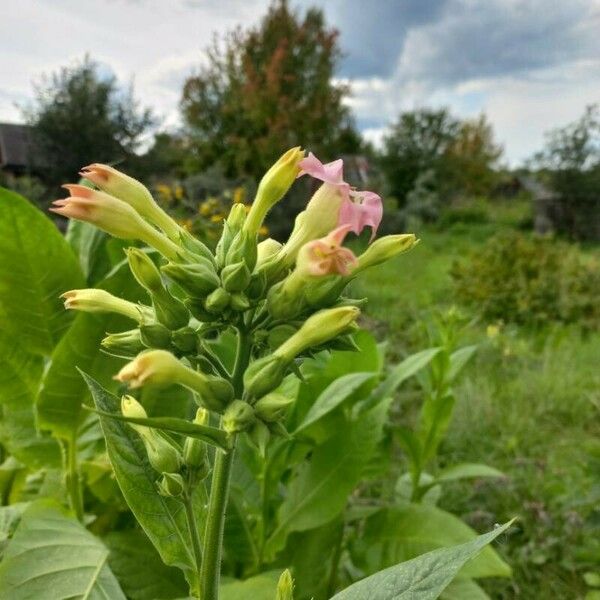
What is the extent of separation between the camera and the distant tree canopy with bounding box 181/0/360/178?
46.9 feet

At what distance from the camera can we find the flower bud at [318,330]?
0.80 meters

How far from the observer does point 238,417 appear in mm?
765

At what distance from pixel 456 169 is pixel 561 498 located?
2113cm

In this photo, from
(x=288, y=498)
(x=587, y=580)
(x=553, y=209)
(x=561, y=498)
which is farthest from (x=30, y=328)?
(x=553, y=209)

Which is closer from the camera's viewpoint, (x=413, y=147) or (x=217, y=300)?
(x=217, y=300)

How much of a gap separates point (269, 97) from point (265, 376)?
14051 mm

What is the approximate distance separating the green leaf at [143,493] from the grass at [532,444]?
1598 millimetres

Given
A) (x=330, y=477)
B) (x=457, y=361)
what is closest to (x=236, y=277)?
(x=330, y=477)

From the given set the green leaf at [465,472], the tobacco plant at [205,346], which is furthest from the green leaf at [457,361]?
the tobacco plant at [205,346]

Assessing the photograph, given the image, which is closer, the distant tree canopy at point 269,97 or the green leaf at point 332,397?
the green leaf at point 332,397

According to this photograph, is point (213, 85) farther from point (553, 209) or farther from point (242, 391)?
point (242, 391)

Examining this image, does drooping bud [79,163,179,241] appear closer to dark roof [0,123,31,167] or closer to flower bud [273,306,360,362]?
flower bud [273,306,360,362]

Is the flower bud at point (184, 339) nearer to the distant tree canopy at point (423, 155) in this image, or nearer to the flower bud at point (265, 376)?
the flower bud at point (265, 376)

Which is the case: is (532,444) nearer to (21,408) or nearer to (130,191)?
(21,408)
